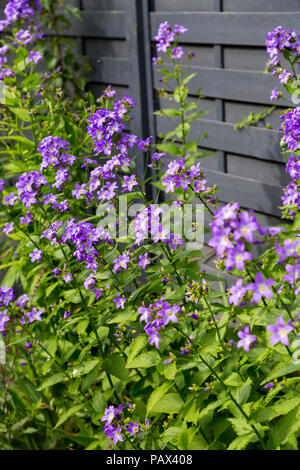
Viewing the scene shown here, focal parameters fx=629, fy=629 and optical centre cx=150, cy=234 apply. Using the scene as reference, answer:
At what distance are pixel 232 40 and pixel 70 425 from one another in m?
1.90

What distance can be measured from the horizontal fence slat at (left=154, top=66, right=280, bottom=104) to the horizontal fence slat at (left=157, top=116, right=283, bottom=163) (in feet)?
0.47

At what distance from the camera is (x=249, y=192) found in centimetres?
307

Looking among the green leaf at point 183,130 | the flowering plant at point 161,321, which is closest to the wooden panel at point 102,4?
the green leaf at point 183,130

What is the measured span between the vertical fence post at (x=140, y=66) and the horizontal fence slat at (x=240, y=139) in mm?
402

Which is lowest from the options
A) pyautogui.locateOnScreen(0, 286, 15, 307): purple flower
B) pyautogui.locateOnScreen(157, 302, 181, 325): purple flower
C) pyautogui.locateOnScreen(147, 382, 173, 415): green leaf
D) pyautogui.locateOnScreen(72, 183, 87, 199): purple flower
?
pyautogui.locateOnScreen(147, 382, 173, 415): green leaf

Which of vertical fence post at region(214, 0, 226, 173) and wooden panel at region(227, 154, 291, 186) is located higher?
vertical fence post at region(214, 0, 226, 173)

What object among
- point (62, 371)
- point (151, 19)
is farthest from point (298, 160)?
point (151, 19)

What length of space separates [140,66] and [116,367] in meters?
2.14

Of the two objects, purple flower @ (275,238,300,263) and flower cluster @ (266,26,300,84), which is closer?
purple flower @ (275,238,300,263)

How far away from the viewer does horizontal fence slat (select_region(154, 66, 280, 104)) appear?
9.51ft

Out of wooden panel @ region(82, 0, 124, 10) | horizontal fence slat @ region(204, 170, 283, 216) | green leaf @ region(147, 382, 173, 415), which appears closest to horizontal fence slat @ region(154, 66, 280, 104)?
horizontal fence slat @ region(204, 170, 283, 216)

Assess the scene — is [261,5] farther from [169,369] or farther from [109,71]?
[169,369]

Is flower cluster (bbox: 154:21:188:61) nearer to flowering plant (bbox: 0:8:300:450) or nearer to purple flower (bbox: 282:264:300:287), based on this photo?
flowering plant (bbox: 0:8:300:450)

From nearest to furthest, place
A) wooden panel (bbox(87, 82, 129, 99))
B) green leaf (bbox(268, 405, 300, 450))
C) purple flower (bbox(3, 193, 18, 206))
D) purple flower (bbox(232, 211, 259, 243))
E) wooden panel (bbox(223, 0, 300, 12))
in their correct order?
1. purple flower (bbox(232, 211, 259, 243))
2. green leaf (bbox(268, 405, 300, 450))
3. purple flower (bbox(3, 193, 18, 206))
4. wooden panel (bbox(223, 0, 300, 12))
5. wooden panel (bbox(87, 82, 129, 99))
